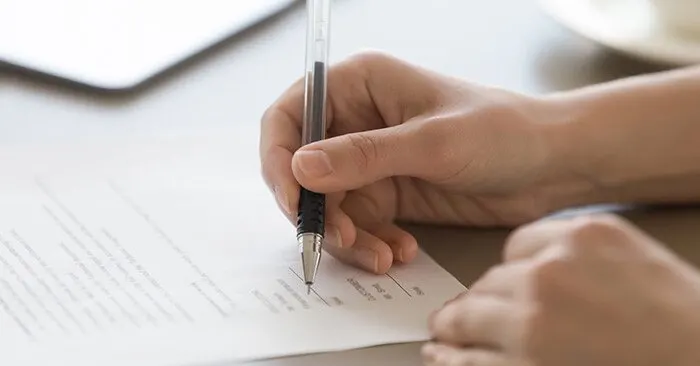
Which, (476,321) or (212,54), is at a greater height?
(212,54)

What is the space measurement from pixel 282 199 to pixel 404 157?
0.08 m

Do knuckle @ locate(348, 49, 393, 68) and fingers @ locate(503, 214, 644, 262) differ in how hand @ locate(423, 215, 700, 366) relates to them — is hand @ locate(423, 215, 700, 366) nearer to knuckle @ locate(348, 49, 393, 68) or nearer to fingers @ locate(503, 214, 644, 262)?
fingers @ locate(503, 214, 644, 262)

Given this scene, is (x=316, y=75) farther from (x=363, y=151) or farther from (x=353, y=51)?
(x=353, y=51)

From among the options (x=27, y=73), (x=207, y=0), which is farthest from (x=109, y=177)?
(x=207, y=0)

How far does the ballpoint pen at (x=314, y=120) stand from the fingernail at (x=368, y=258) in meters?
0.03

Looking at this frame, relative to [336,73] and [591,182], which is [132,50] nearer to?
[336,73]

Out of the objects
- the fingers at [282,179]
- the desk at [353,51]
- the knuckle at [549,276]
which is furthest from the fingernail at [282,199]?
the knuckle at [549,276]

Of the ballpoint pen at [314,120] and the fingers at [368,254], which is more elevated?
the ballpoint pen at [314,120]

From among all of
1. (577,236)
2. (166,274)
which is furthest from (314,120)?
Answer: (577,236)

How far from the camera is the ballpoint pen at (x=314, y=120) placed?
76cm

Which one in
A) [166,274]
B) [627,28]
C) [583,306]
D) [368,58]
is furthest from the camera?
[627,28]

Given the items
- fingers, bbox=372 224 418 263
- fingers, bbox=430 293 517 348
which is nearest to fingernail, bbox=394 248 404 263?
fingers, bbox=372 224 418 263

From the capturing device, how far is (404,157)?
2.60 ft

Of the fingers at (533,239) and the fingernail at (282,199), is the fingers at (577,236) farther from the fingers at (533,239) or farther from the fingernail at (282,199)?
the fingernail at (282,199)
